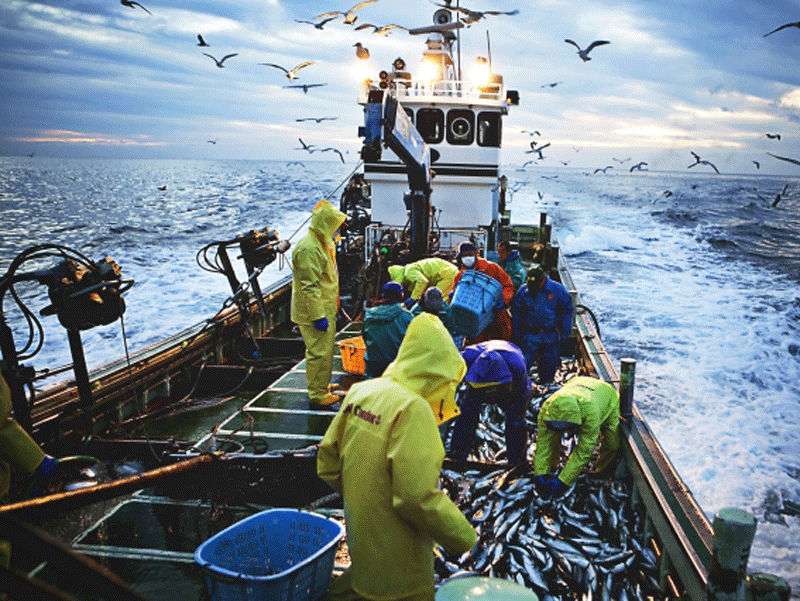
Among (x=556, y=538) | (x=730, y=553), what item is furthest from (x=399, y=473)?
(x=556, y=538)

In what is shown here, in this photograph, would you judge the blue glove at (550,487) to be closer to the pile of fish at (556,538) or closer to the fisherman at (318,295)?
the pile of fish at (556,538)

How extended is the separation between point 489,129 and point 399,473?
1139cm

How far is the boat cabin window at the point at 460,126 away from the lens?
1241 cm

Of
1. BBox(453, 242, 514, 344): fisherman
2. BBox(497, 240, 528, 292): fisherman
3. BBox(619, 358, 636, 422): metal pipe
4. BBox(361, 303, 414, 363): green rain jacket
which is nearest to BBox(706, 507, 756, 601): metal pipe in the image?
BBox(619, 358, 636, 422): metal pipe

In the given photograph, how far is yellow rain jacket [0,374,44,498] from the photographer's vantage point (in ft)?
10.5

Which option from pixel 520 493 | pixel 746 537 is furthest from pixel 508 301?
pixel 746 537

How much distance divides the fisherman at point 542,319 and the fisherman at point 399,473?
14.3ft

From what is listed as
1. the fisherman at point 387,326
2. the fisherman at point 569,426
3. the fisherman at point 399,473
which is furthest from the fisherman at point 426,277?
the fisherman at point 399,473

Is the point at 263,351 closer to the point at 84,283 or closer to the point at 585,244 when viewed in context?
the point at 84,283

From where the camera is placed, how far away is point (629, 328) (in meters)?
14.9

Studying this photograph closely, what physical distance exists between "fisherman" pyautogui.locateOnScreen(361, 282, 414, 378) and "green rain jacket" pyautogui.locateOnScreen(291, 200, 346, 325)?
62cm

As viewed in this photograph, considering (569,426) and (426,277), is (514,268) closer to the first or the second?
(426,277)

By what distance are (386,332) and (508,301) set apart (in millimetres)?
2800

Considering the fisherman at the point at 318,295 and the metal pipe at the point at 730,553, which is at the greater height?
the fisherman at the point at 318,295
